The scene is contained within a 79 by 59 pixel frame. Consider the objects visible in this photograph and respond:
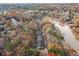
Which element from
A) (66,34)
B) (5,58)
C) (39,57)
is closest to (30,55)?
(39,57)

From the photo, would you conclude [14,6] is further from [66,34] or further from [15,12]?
[66,34]

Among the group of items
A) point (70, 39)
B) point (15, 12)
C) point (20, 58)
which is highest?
point (15, 12)

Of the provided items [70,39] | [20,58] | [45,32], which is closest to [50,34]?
[45,32]

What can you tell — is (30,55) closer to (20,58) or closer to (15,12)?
(20,58)

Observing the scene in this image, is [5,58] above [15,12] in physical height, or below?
below

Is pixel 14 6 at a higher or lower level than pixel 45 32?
higher

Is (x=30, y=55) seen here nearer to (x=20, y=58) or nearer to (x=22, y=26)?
(x=20, y=58)
